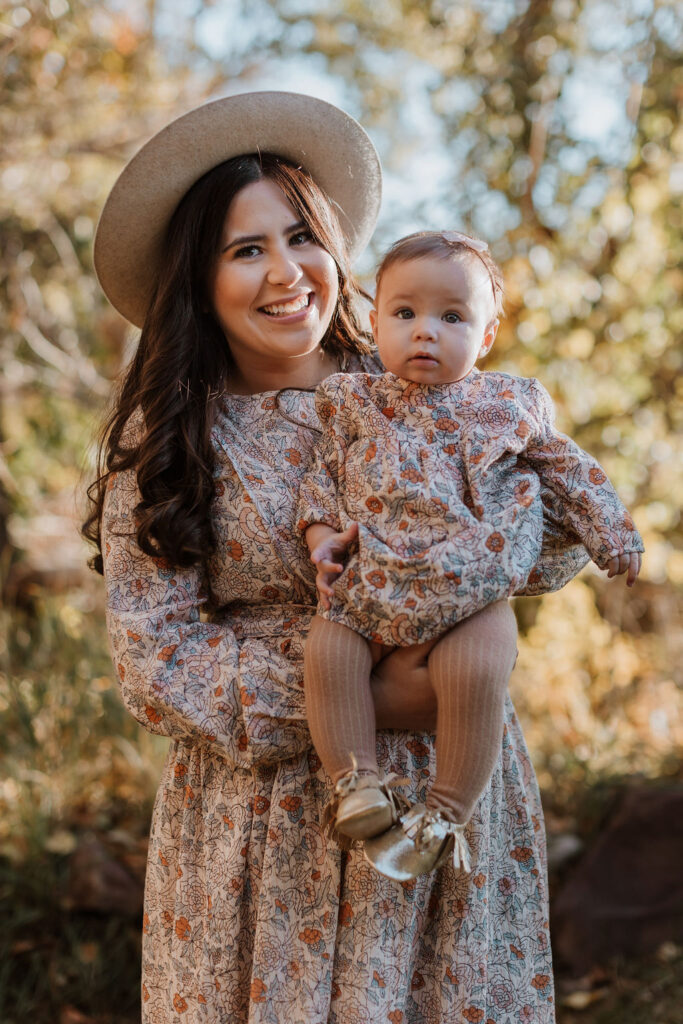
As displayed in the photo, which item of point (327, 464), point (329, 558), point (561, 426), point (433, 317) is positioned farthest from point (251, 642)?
point (561, 426)

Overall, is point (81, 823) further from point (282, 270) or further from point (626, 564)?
point (626, 564)

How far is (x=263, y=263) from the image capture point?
6.75 ft

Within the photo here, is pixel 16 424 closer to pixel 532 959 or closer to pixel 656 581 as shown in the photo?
pixel 656 581

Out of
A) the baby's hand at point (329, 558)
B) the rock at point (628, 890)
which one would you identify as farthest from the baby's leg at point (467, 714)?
the rock at point (628, 890)

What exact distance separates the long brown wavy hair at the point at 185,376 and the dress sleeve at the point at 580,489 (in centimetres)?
64

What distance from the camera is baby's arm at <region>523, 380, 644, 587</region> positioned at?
1.75 m

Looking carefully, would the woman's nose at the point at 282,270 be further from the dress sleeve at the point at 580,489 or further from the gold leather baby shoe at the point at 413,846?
the gold leather baby shoe at the point at 413,846

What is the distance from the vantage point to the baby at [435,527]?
1616mm

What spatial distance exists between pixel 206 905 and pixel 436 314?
119 cm

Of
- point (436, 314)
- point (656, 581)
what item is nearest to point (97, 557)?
point (436, 314)

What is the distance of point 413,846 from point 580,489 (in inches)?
27.2

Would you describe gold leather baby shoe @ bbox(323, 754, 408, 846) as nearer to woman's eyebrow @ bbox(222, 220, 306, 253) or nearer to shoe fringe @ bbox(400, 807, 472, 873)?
shoe fringe @ bbox(400, 807, 472, 873)

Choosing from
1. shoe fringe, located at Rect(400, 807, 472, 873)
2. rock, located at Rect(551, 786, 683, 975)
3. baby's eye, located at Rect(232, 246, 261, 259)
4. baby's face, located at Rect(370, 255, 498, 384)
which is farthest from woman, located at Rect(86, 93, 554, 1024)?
rock, located at Rect(551, 786, 683, 975)

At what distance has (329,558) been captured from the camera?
177 centimetres
